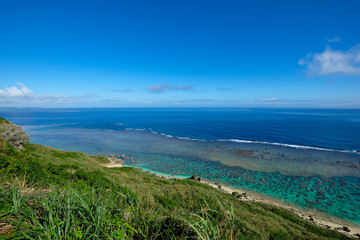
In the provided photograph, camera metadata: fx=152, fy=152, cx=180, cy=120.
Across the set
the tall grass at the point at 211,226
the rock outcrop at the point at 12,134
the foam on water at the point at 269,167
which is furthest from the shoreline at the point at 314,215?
the rock outcrop at the point at 12,134

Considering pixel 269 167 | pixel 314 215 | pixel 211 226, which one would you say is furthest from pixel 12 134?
pixel 269 167

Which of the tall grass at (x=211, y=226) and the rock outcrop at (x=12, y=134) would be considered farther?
the rock outcrop at (x=12, y=134)

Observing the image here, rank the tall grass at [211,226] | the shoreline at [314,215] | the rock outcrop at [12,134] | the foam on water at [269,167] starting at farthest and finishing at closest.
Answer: the foam on water at [269,167], the rock outcrop at [12,134], the shoreline at [314,215], the tall grass at [211,226]

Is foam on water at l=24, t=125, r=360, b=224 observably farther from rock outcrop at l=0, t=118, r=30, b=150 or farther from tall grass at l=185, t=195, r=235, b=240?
tall grass at l=185, t=195, r=235, b=240

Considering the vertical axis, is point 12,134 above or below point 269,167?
above

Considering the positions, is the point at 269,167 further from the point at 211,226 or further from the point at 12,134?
the point at 12,134

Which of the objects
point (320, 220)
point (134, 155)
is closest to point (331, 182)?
point (320, 220)

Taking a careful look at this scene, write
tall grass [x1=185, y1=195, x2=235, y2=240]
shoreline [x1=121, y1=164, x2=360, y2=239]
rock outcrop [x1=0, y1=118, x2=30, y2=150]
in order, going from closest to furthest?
tall grass [x1=185, y1=195, x2=235, y2=240], shoreline [x1=121, y1=164, x2=360, y2=239], rock outcrop [x1=0, y1=118, x2=30, y2=150]

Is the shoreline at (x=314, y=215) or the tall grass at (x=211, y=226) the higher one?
the tall grass at (x=211, y=226)

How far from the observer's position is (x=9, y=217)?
3.38 meters

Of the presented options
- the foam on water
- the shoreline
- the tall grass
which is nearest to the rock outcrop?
the foam on water

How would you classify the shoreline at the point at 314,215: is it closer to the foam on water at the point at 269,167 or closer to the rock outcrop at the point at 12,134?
the foam on water at the point at 269,167

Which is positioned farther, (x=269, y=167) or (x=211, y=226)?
(x=269, y=167)

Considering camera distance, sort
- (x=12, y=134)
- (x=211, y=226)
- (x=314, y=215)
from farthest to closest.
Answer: (x=12, y=134), (x=314, y=215), (x=211, y=226)
